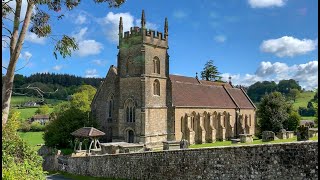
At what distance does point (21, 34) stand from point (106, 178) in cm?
1609

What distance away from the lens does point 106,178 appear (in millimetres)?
26156

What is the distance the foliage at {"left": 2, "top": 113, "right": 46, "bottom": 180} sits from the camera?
11203 millimetres

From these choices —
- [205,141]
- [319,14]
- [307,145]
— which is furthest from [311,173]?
[205,141]

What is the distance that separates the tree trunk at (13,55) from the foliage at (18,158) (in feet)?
3.13

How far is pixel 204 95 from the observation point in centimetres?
5003

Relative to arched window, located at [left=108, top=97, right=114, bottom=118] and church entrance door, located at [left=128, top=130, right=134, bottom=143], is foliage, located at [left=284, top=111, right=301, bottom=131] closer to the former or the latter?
church entrance door, located at [left=128, top=130, right=134, bottom=143]

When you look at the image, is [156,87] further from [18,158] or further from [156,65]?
[18,158]

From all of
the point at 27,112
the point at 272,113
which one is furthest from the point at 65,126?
the point at 27,112

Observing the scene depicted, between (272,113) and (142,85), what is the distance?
2029cm

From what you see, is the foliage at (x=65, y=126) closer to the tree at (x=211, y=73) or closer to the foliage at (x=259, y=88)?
the tree at (x=211, y=73)

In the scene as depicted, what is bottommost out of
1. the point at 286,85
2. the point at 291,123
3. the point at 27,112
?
the point at 291,123

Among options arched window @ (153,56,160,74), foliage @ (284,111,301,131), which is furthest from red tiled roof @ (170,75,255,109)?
foliage @ (284,111,301,131)

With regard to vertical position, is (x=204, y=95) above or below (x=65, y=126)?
above

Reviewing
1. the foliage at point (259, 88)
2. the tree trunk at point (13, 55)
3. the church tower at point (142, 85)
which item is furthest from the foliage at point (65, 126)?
the foliage at point (259, 88)
